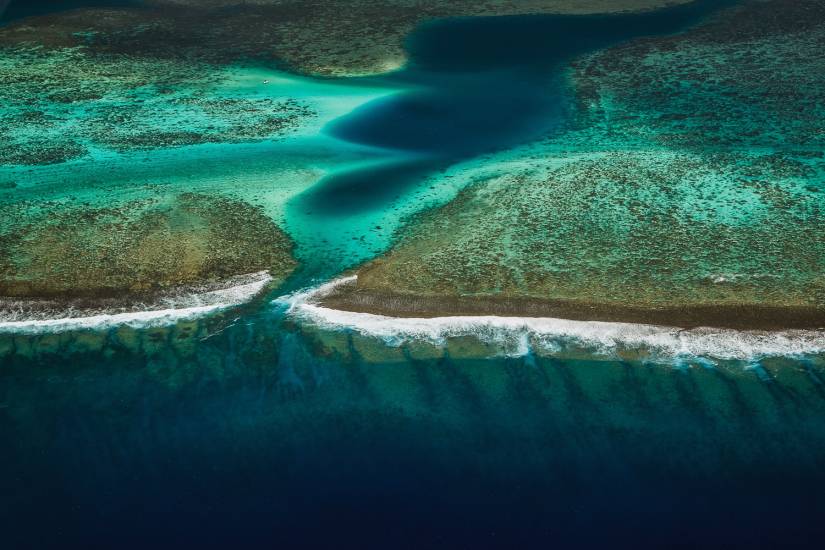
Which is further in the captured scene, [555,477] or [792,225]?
[792,225]

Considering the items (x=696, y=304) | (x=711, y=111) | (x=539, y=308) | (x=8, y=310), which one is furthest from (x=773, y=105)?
(x=8, y=310)

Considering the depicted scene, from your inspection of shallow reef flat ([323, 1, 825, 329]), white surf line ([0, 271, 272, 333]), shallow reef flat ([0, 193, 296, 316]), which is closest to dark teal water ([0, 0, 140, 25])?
shallow reef flat ([0, 193, 296, 316])

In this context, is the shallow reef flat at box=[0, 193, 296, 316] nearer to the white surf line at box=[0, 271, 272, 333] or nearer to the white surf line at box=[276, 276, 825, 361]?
the white surf line at box=[0, 271, 272, 333]

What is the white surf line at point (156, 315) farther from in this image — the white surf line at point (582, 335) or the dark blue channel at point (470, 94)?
the dark blue channel at point (470, 94)

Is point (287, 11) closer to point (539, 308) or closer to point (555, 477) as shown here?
point (539, 308)

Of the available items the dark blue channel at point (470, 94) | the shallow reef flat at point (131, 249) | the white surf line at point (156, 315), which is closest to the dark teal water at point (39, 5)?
the dark blue channel at point (470, 94)

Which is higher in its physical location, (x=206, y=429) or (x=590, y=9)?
(x=590, y=9)
